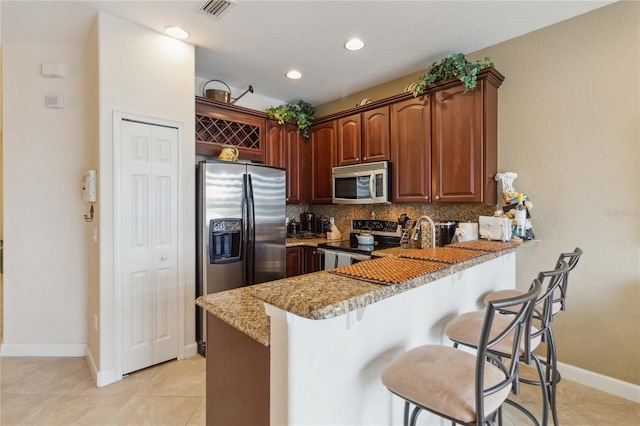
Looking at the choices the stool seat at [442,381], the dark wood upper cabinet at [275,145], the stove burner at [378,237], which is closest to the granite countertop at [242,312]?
the stool seat at [442,381]

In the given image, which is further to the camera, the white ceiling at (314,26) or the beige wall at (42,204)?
the beige wall at (42,204)

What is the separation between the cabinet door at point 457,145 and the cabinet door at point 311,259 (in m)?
1.45

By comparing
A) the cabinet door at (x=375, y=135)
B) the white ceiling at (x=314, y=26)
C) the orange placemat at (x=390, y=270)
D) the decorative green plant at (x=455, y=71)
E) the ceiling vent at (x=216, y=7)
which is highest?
the white ceiling at (x=314, y=26)

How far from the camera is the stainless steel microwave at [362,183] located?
10.7 ft

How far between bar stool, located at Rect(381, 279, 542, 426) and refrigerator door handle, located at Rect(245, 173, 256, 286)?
202 centimetres

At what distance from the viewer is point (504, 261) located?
7.78 ft

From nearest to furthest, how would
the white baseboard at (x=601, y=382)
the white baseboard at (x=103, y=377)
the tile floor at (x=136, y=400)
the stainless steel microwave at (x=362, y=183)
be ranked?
1. the tile floor at (x=136, y=400)
2. the white baseboard at (x=601, y=382)
3. the white baseboard at (x=103, y=377)
4. the stainless steel microwave at (x=362, y=183)

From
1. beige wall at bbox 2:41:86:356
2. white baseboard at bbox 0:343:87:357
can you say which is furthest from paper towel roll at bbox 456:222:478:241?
white baseboard at bbox 0:343:87:357

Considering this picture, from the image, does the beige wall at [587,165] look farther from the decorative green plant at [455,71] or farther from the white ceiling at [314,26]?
the decorative green plant at [455,71]

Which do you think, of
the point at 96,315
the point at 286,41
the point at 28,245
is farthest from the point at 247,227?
the point at 28,245

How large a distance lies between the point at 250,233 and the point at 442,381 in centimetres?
223

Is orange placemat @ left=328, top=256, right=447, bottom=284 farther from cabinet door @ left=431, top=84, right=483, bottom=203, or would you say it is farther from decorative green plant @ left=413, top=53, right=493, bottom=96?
decorative green plant @ left=413, top=53, right=493, bottom=96

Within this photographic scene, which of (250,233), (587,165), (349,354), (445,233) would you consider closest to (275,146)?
(250,233)

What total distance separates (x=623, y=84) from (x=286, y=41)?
8.33 ft
